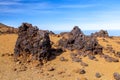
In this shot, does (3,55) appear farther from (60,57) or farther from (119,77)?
(119,77)

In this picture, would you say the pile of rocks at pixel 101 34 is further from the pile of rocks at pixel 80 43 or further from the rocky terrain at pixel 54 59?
the pile of rocks at pixel 80 43

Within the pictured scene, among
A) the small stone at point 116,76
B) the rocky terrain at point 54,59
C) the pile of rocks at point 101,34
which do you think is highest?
the pile of rocks at point 101,34

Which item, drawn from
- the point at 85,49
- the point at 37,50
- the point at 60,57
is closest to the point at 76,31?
the point at 85,49

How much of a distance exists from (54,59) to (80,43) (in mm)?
5587

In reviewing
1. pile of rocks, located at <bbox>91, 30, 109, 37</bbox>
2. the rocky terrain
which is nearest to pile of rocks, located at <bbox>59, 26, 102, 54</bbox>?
the rocky terrain

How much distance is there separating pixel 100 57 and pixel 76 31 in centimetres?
556

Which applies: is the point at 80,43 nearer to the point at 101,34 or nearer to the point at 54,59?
the point at 54,59

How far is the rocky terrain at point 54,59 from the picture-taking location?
32031mm

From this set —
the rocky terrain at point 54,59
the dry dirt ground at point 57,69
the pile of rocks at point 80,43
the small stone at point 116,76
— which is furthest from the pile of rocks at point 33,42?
the small stone at point 116,76

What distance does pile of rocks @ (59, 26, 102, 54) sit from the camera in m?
38.9

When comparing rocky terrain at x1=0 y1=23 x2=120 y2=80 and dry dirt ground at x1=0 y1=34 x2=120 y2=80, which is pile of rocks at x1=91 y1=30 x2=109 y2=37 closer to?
rocky terrain at x1=0 y1=23 x2=120 y2=80

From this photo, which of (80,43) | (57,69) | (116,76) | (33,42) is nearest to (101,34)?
(80,43)

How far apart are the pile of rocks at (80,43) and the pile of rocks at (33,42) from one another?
557 centimetres

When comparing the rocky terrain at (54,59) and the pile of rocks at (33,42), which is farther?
the pile of rocks at (33,42)
